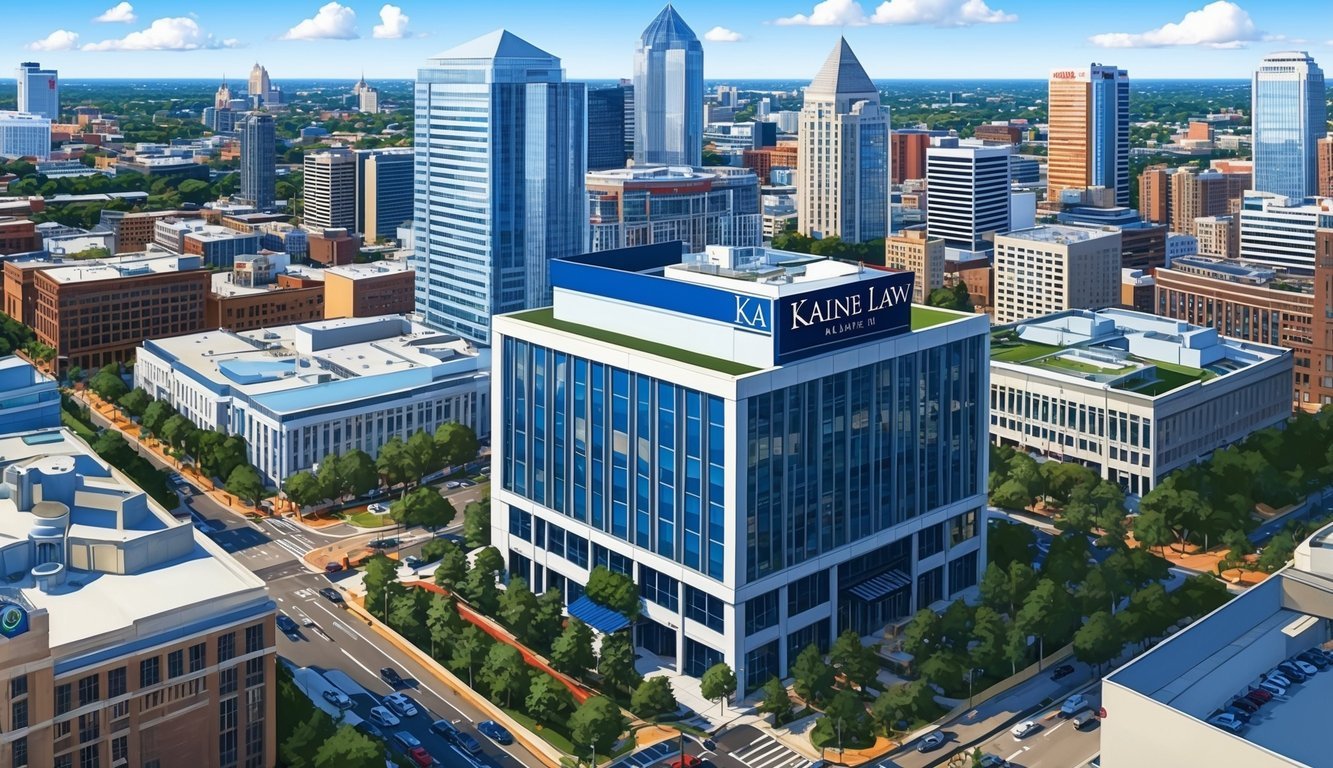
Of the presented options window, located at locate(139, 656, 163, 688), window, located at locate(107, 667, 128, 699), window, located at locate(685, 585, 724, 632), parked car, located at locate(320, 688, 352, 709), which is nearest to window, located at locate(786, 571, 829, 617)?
window, located at locate(685, 585, 724, 632)

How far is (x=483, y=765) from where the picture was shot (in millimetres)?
75375

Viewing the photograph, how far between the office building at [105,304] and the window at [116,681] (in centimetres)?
10979

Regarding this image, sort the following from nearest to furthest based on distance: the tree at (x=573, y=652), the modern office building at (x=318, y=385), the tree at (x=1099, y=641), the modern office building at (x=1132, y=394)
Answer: the tree at (x=1099, y=641), the tree at (x=573, y=652), the modern office building at (x=1132, y=394), the modern office building at (x=318, y=385)

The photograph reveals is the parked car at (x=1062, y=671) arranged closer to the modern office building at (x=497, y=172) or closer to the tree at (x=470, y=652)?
the tree at (x=470, y=652)

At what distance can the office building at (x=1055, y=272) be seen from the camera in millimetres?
182750

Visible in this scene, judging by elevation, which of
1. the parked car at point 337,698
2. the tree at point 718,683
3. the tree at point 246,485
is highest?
the tree at point 246,485

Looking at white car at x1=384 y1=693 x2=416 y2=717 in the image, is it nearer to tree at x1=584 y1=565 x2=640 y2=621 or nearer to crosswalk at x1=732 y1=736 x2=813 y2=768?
tree at x1=584 y1=565 x2=640 y2=621

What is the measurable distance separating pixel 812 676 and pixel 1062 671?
16644mm

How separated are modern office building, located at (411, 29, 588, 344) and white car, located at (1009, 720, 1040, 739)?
84646 mm

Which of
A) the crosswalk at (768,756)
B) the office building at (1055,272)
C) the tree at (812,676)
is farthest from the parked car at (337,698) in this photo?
the office building at (1055,272)

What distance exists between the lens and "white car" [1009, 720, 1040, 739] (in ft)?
256

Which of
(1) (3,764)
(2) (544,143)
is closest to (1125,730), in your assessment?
(1) (3,764)

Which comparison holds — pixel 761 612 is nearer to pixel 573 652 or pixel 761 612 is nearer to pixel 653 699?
pixel 653 699

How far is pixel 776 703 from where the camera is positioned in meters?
78.9
